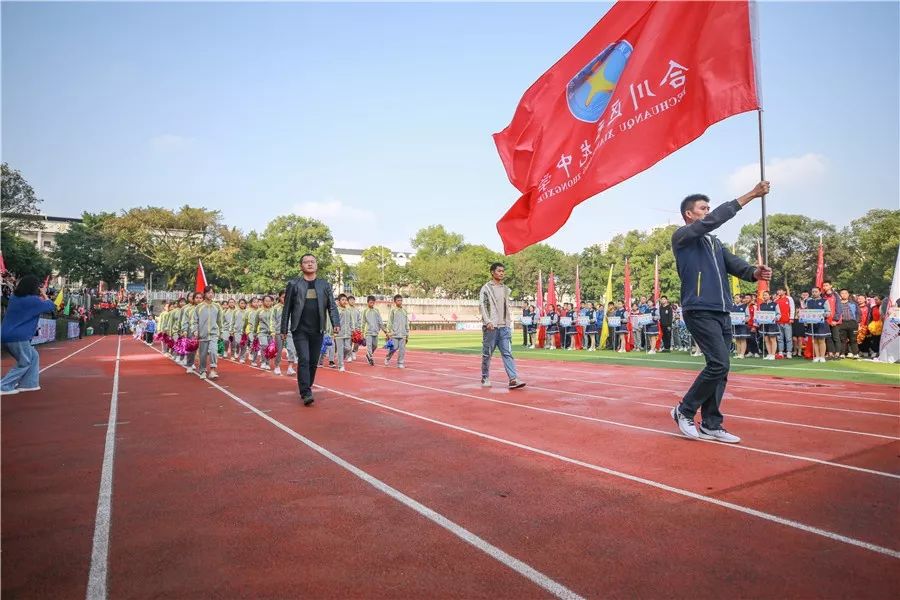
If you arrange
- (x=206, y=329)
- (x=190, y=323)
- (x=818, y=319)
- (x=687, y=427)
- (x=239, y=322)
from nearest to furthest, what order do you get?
1. (x=687, y=427)
2. (x=206, y=329)
3. (x=190, y=323)
4. (x=818, y=319)
5. (x=239, y=322)

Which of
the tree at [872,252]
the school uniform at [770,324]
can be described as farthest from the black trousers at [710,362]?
the tree at [872,252]

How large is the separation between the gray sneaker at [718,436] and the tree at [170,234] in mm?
60989

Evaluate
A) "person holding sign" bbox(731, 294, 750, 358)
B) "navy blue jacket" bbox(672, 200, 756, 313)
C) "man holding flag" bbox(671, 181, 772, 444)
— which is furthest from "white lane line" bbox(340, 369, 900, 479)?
"person holding sign" bbox(731, 294, 750, 358)

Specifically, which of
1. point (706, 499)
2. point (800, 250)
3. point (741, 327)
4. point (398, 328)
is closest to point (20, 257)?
point (398, 328)

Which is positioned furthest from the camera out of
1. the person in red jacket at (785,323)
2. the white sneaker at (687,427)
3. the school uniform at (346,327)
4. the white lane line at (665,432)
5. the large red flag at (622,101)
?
the school uniform at (346,327)

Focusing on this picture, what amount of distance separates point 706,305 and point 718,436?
1291mm

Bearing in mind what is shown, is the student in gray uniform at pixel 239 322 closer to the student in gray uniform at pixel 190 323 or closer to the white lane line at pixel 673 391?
the student in gray uniform at pixel 190 323

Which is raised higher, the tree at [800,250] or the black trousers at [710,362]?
the tree at [800,250]

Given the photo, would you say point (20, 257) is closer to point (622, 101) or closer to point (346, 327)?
point (346, 327)

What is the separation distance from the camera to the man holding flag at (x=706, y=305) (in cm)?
540

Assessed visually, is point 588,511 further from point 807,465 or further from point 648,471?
point 807,465

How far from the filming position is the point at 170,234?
61219 millimetres

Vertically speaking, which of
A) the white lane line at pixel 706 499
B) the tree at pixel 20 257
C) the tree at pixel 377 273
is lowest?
the white lane line at pixel 706 499

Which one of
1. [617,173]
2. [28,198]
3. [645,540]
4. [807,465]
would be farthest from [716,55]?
[28,198]
